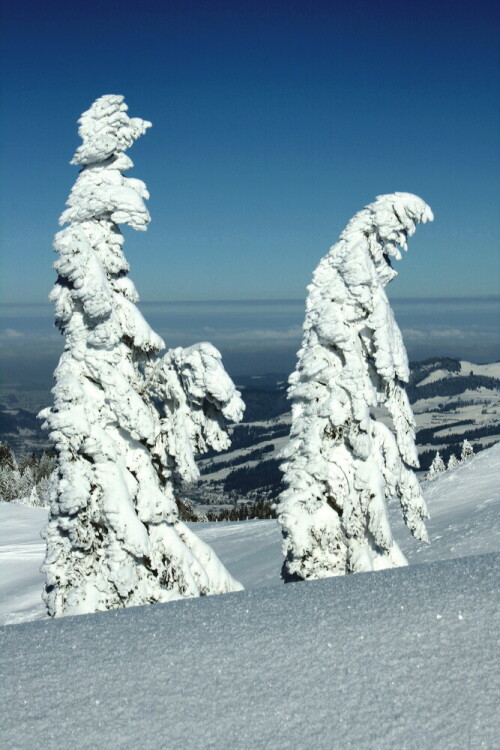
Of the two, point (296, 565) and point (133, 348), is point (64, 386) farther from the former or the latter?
point (296, 565)

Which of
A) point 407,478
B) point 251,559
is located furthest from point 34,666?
point 251,559

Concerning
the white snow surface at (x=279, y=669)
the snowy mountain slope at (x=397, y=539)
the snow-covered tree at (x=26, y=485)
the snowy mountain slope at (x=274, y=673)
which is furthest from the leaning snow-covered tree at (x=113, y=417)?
the snow-covered tree at (x=26, y=485)

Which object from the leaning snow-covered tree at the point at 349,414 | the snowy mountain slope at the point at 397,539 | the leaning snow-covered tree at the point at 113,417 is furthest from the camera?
the snowy mountain slope at the point at 397,539

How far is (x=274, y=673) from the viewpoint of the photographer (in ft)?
18.6

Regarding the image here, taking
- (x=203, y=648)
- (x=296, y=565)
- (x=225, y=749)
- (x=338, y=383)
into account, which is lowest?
(x=296, y=565)

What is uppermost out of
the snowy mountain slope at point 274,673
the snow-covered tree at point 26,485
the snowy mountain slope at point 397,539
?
the snowy mountain slope at point 274,673

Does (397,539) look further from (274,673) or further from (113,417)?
(274,673)

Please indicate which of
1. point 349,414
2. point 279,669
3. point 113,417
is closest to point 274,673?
point 279,669

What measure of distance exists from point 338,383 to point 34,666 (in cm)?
856

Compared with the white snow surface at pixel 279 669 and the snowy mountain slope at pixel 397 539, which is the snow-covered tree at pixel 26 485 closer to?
the snowy mountain slope at pixel 397 539

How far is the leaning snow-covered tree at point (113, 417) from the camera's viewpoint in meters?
12.5

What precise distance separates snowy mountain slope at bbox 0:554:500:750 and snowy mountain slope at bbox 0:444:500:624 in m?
13.5

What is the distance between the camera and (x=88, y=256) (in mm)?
12461

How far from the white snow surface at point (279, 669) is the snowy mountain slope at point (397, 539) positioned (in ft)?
43.7
